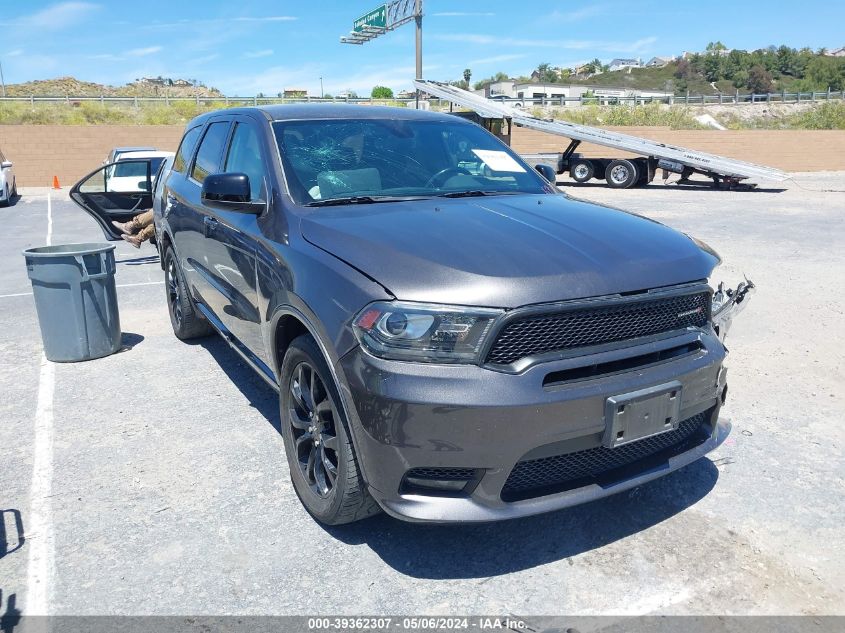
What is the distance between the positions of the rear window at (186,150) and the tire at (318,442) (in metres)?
2.85

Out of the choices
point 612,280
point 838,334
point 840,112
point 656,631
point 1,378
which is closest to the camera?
point 656,631

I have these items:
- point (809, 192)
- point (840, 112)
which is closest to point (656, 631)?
point (809, 192)

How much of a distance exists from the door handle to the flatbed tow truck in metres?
18.6

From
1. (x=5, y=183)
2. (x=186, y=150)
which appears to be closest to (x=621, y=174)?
(x=5, y=183)

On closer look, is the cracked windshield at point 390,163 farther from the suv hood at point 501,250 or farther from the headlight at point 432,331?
the headlight at point 432,331

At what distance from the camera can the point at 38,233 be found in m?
13.4

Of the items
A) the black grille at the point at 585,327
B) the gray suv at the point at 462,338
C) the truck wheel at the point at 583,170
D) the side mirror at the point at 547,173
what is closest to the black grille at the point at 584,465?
the gray suv at the point at 462,338

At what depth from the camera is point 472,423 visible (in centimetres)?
244

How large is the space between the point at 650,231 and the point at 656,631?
1.70 metres

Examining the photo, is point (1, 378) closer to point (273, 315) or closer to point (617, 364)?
point (273, 315)

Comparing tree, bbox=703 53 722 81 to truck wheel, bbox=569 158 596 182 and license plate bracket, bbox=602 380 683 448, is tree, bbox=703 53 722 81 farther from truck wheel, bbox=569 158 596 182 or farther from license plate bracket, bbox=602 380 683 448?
license plate bracket, bbox=602 380 683 448

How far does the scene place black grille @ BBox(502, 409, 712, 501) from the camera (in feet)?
8.64

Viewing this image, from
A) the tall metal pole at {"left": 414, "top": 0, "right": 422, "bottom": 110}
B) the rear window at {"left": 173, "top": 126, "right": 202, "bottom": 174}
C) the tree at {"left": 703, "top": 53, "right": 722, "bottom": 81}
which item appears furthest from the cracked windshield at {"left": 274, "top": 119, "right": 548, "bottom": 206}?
the tree at {"left": 703, "top": 53, "right": 722, "bottom": 81}

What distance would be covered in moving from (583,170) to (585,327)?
2210 centimetres
